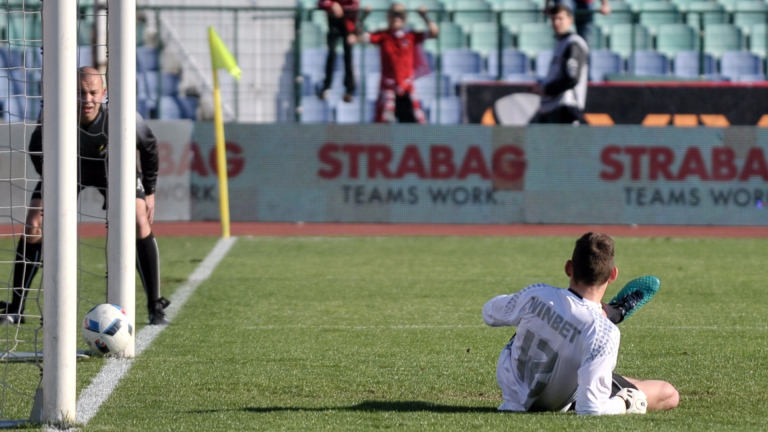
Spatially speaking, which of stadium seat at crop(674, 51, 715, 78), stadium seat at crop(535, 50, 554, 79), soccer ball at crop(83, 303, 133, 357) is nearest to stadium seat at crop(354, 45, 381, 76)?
stadium seat at crop(535, 50, 554, 79)

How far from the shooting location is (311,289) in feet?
27.8

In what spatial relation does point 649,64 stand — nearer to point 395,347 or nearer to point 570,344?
point 395,347

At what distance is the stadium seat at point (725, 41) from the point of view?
Answer: 56.7 feet

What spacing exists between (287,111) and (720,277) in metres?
7.99

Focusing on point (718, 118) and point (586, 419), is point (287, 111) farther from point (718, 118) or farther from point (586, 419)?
point (586, 419)

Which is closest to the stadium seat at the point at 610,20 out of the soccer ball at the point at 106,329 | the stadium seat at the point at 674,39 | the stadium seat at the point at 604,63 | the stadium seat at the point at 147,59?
the stadium seat at the point at 674,39

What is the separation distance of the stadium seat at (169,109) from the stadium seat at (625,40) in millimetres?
7164

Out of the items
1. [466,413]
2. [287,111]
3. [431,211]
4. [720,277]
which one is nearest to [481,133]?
[431,211]

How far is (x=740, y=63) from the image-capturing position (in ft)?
55.8

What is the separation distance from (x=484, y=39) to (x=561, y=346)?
13.8m

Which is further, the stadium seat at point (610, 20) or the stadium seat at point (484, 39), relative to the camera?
the stadium seat at point (610, 20)

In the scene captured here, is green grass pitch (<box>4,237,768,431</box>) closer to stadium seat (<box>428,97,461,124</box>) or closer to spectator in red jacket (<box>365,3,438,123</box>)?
spectator in red jacket (<box>365,3,438,123</box>)

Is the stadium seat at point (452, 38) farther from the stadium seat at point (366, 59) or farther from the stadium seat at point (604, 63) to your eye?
the stadium seat at point (604, 63)

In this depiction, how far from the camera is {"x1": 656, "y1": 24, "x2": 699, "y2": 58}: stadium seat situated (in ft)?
56.1
